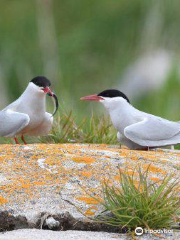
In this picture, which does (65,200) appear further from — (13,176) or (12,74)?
(12,74)

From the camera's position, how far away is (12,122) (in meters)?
5.19

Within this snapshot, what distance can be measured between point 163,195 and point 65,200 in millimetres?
500

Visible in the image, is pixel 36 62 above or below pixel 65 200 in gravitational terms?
below

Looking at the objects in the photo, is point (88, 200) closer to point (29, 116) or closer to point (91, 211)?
point (91, 211)

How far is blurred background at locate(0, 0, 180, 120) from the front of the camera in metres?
16.4

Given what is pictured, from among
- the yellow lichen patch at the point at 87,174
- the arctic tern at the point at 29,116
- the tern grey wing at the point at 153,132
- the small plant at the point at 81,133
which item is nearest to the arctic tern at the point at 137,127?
the tern grey wing at the point at 153,132

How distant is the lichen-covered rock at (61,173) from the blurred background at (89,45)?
988cm

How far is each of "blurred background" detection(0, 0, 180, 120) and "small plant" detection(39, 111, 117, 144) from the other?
8328 mm

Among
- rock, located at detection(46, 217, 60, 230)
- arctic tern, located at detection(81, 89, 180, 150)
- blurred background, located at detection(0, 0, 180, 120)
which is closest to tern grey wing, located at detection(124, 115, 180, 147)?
arctic tern, located at detection(81, 89, 180, 150)

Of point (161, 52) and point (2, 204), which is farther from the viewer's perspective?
point (161, 52)

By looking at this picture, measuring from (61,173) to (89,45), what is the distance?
17.2 metres

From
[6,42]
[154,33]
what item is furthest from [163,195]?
[6,42]

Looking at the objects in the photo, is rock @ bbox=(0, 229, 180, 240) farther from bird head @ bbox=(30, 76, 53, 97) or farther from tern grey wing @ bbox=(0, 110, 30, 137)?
bird head @ bbox=(30, 76, 53, 97)

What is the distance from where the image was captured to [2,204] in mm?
3227
